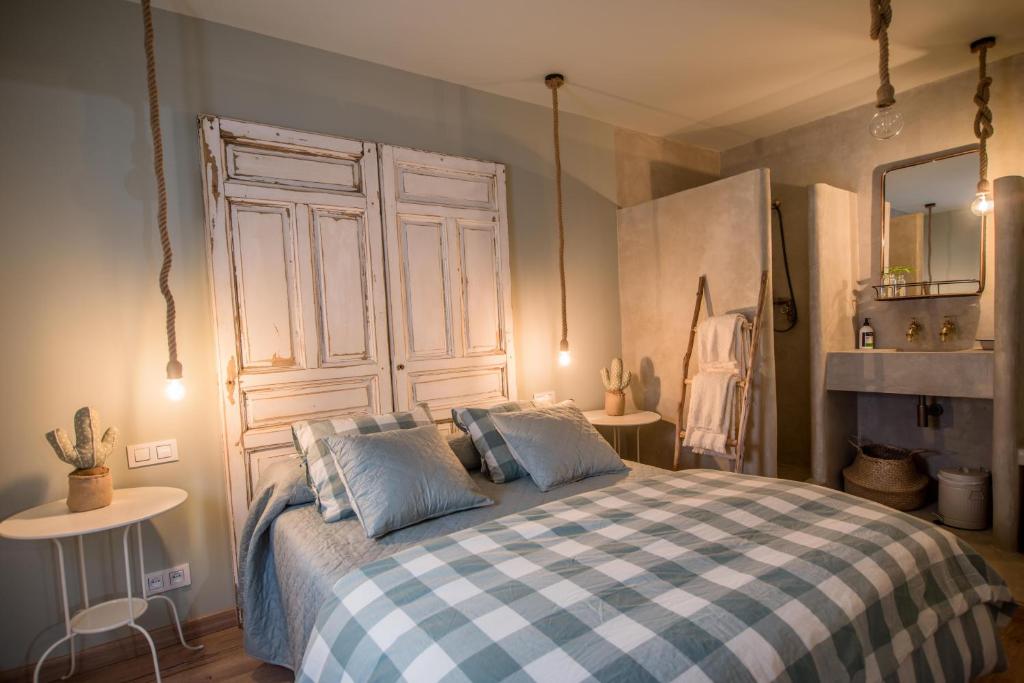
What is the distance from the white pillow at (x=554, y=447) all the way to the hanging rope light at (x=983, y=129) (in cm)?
256

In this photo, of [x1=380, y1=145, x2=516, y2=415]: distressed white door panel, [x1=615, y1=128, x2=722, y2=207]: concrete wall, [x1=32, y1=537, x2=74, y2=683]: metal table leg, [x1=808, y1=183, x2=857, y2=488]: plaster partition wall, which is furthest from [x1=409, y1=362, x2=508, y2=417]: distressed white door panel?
[x1=808, y1=183, x2=857, y2=488]: plaster partition wall

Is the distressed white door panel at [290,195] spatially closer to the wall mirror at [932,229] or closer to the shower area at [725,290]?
the shower area at [725,290]

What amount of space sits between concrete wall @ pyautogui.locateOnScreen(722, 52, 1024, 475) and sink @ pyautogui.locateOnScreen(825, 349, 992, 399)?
10.8 inches

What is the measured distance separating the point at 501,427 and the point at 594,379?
154 cm

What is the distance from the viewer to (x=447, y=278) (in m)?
3.10

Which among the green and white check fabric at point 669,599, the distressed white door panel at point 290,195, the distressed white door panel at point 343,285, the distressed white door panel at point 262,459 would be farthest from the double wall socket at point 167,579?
the distressed white door panel at point 290,195

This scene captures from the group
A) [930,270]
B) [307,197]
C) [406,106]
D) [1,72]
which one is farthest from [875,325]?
[1,72]

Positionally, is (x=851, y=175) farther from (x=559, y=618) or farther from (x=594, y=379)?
(x=559, y=618)

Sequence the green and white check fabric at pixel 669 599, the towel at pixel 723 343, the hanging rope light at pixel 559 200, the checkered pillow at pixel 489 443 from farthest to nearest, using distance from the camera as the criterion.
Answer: the towel at pixel 723 343 < the hanging rope light at pixel 559 200 < the checkered pillow at pixel 489 443 < the green and white check fabric at pixel 669 599

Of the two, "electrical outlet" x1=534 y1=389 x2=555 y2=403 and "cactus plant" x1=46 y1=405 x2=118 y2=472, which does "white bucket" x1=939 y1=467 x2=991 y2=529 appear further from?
"cactus plant" x1=46 y1=405 x2=118 y2=472

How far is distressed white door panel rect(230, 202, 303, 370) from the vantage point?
2.47m

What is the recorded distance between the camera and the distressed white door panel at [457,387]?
300 cm

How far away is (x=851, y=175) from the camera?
12.2 feet

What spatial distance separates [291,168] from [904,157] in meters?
3.72
